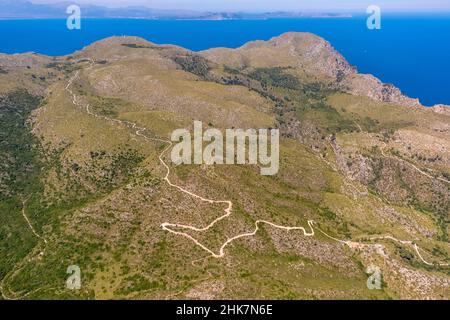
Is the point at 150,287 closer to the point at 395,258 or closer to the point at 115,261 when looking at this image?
the point at 115,261

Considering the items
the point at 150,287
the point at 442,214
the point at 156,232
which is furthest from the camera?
the point at 442,214

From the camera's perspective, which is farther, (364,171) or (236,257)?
(364,171)

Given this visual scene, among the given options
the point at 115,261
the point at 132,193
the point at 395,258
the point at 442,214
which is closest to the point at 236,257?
the point at 115,261

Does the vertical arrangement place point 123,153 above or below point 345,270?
above

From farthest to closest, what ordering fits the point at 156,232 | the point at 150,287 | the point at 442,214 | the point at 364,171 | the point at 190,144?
the point at 364,171, the point at 442,214, the point at 190,144, the point at 156,232, the point at 150,287

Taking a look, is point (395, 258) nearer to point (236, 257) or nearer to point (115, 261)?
point (236, 257)

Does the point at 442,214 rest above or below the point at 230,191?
below

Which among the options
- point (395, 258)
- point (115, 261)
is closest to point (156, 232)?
point (115, 261)

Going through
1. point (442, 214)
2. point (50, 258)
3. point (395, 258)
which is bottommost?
point (442, 214)

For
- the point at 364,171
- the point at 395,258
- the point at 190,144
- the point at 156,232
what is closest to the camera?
the point at 156,232
